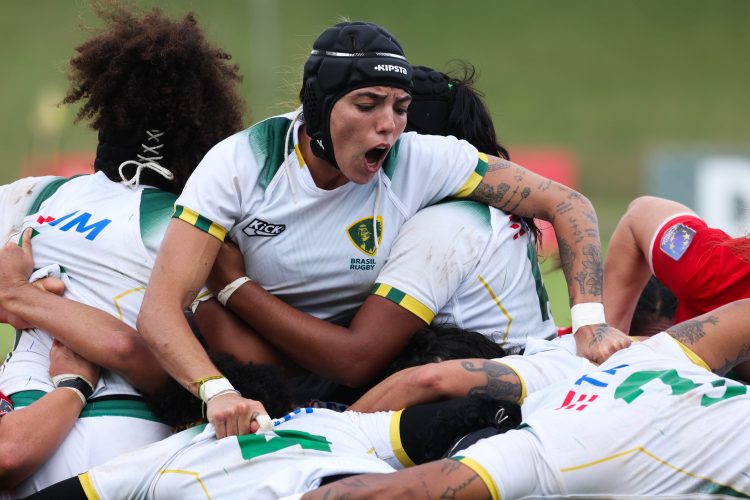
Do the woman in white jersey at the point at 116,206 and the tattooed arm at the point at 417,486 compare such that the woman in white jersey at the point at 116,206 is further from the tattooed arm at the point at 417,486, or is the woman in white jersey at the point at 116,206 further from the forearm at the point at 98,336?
the tattooed arm at the point at 417,486

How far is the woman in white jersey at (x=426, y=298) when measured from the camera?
432 centimetres

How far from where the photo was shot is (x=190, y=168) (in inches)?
199

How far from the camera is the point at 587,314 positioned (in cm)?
438

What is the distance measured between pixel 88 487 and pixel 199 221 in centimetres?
109

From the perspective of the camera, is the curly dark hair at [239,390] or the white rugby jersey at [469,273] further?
the white rugby jersey at [469,273]

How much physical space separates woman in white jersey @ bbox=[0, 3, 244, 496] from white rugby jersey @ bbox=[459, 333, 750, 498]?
1500 mm

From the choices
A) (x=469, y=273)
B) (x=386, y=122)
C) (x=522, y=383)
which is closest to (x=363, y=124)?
(x=386, y=122)

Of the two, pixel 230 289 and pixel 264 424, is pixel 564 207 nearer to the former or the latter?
pixel 230 289

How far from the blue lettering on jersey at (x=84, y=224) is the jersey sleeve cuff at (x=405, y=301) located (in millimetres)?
1184

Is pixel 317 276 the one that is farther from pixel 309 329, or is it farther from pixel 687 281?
pixel 687 281

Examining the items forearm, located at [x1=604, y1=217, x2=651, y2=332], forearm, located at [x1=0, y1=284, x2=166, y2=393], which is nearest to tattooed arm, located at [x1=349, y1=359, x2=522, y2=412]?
forearm, located at [x1=0, y1=284, x2=166, y2=393]

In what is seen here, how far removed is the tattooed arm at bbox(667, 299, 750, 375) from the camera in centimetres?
382

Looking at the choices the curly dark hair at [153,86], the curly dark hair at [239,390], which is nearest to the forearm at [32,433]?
the curly dark hair at [239,390]

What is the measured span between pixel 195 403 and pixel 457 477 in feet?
3.73
